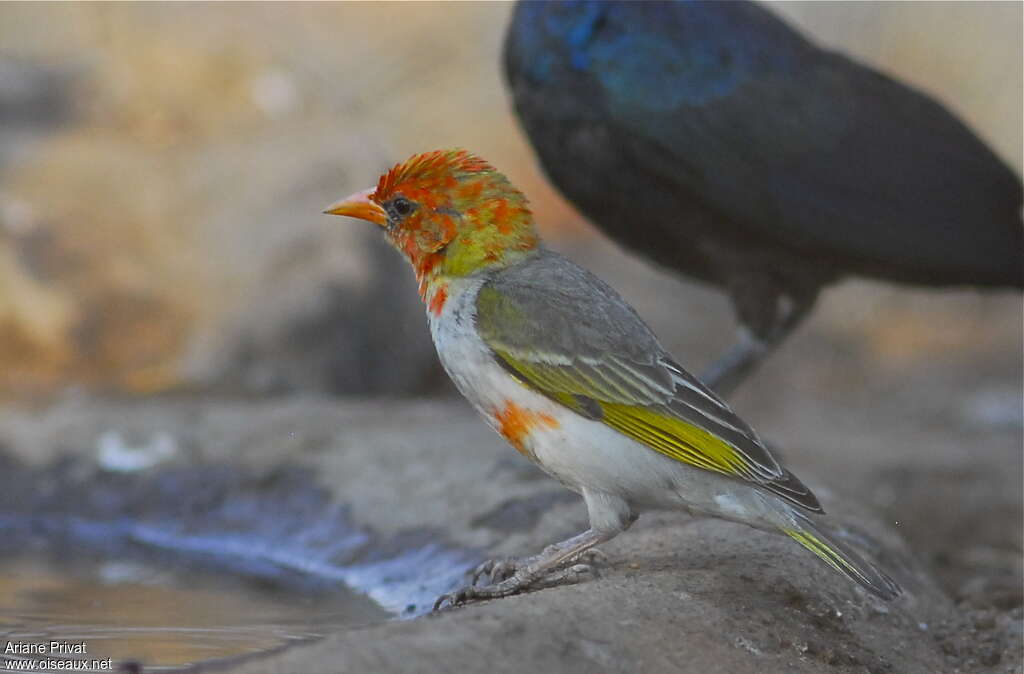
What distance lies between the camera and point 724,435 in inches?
135

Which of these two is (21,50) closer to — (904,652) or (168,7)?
(168,7)

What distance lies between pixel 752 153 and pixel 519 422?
2181mm

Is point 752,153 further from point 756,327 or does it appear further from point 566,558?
point 566,558

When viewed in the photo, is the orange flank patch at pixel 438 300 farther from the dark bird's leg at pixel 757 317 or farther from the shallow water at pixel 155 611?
the dark bird's leg at pixel 757 317

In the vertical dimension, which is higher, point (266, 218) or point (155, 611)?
point (266, 218)

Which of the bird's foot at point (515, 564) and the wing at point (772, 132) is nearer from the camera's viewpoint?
the bird's foot at point (515, 564)

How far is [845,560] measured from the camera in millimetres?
3289

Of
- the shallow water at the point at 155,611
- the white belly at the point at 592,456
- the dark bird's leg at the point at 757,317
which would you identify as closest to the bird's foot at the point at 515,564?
the white belly at the point at 592,456

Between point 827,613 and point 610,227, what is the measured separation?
7.73ft

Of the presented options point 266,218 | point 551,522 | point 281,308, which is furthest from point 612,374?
point 266,218

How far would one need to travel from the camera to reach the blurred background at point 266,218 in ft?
22.5

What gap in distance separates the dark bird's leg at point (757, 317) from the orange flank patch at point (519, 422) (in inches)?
89.4

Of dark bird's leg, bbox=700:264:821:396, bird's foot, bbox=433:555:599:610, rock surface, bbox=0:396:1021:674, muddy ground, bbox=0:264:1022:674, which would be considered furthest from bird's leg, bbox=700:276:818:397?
bird's foot, bbox=433:555:599:610

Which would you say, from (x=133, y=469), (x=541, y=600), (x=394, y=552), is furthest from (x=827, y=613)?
(x=133, y=469)
